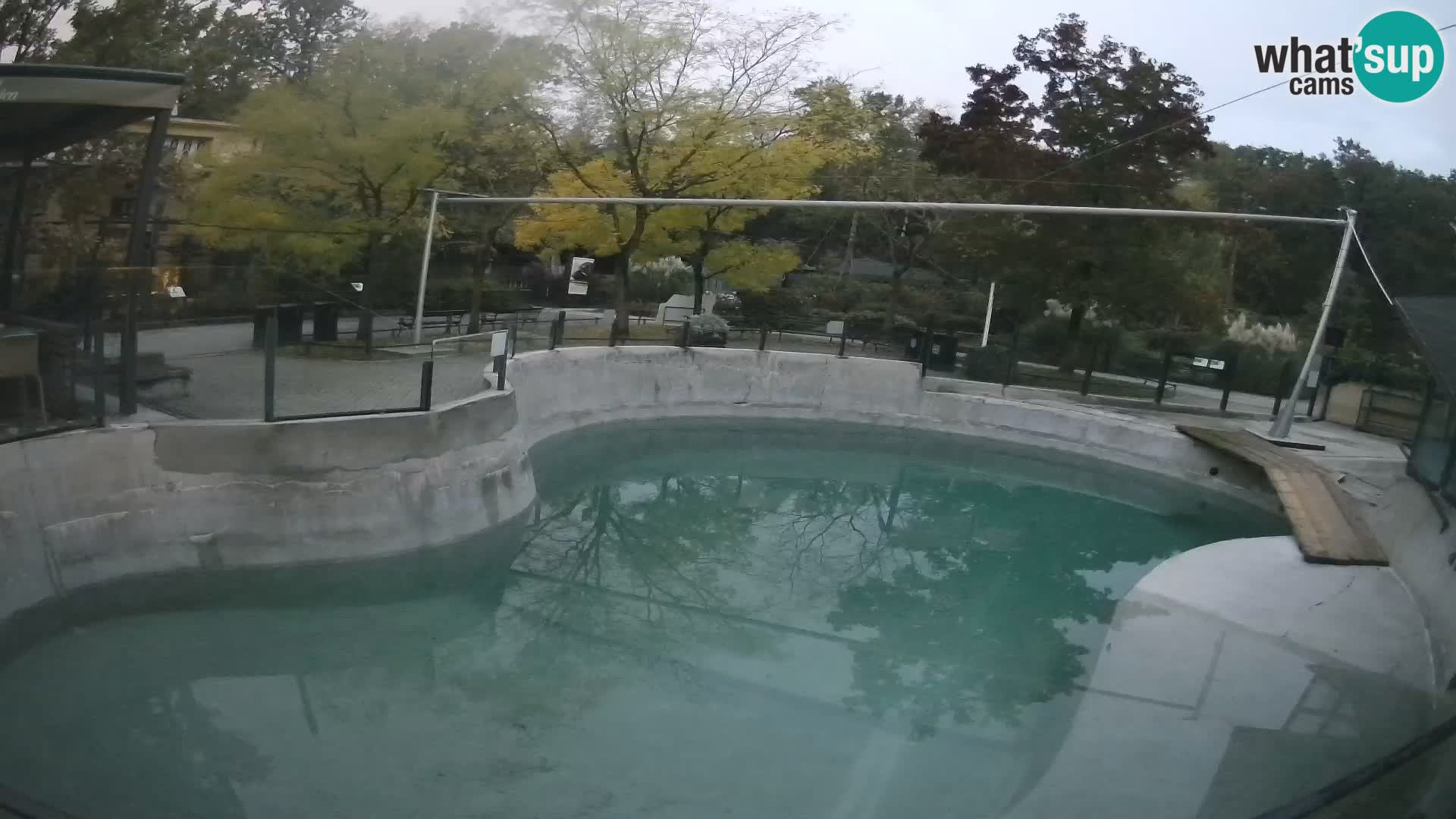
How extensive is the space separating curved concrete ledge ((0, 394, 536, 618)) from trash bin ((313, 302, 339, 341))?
176 inches

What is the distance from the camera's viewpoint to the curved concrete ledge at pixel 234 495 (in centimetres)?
827

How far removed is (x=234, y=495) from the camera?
9656mm

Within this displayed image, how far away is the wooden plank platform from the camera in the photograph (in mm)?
10805

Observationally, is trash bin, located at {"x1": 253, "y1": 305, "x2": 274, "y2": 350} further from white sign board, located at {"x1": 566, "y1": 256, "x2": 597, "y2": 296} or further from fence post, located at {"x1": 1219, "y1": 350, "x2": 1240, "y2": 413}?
white sign board, located at {"x1": 566, "y1": 256, "x2": 597, "y2": 296}

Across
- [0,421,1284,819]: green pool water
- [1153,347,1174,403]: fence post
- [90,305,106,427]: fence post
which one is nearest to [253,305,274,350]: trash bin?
[90,305,106,427]: fence post

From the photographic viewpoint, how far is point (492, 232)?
2309 centimetres

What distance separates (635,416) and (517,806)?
44.5 ft

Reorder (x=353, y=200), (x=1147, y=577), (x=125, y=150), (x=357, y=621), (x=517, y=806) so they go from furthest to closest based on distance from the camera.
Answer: (x=353, y=200)
(x=125, y=150)
(x=1147, y=577)
(x=357, y=621)
(x=517, y=806)

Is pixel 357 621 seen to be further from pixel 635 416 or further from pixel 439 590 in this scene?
pixel 635 416

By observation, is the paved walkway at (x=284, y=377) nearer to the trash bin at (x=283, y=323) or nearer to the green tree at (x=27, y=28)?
the trash bin at (x=283, y=323)

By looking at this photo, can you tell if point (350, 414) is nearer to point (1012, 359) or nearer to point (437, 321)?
point (437, 321)

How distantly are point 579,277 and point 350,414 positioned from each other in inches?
904

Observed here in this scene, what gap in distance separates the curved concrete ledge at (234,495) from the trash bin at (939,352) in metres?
12.7

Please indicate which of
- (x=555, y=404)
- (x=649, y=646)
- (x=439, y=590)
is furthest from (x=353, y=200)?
(x=649, y=646)
